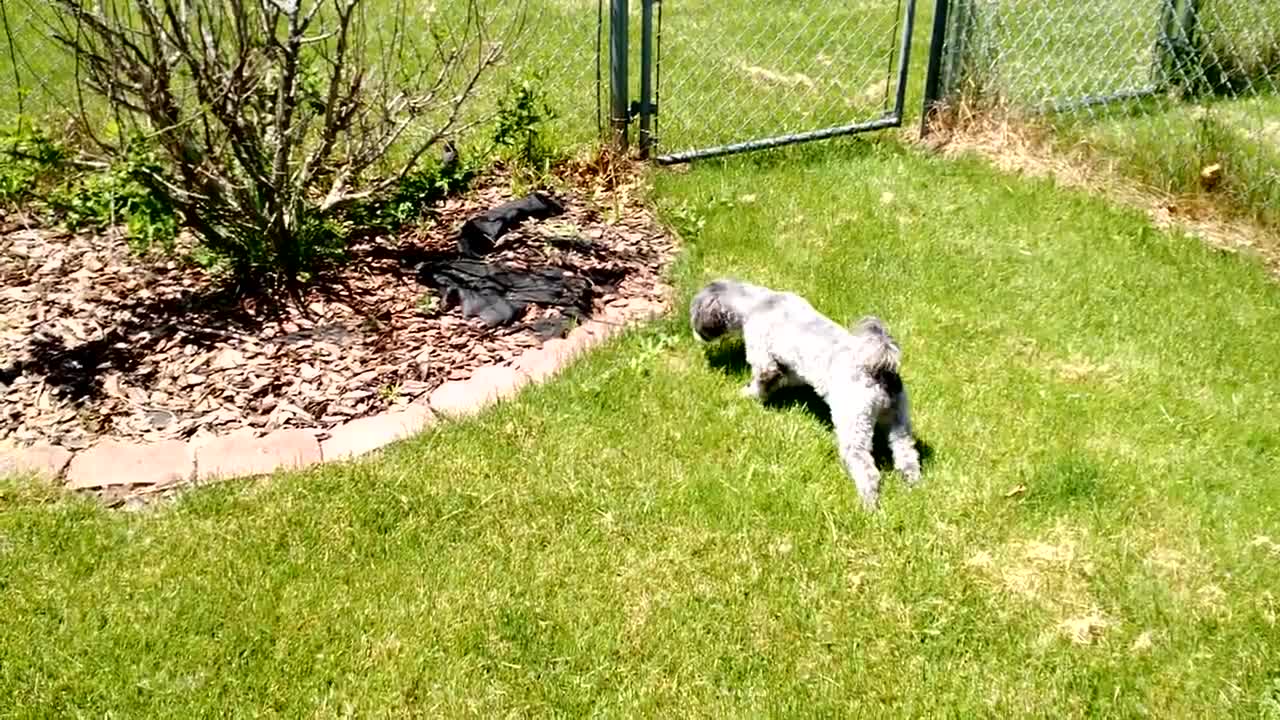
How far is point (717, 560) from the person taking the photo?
142 inches

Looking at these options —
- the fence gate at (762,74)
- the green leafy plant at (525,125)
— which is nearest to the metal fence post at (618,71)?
the fence gate at (762,74)

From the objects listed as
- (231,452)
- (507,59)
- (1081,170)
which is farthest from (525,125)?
(1081,170)

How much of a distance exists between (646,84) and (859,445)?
10.7 ft

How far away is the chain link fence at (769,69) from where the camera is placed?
7.15 m

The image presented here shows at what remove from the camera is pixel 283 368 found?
4.56m

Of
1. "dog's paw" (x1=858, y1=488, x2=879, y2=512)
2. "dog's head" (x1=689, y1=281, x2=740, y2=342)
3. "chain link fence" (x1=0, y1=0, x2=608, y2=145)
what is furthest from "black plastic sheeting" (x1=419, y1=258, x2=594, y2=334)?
"dog's paw" (x1=858, y1=488, x2=879, y2=512)

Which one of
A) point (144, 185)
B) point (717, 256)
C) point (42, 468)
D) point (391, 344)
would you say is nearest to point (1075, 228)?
point (717, 256)

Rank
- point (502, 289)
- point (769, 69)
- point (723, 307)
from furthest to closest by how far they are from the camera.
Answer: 1. point (769, 69)
2. point (502, 289)
3. point (723, 307)

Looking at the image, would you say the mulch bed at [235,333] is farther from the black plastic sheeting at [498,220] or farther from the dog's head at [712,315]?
the dog's head at [712,315]

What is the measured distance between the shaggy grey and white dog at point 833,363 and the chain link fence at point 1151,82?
10.3 ft

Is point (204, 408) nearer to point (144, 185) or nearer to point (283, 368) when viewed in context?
point (283, 368)

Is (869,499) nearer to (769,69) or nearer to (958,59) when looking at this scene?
(958,59)

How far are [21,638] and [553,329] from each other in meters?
2.39

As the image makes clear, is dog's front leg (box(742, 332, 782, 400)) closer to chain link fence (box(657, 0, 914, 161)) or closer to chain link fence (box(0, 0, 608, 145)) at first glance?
chain link fence (box(0, 0, 608, 145))
